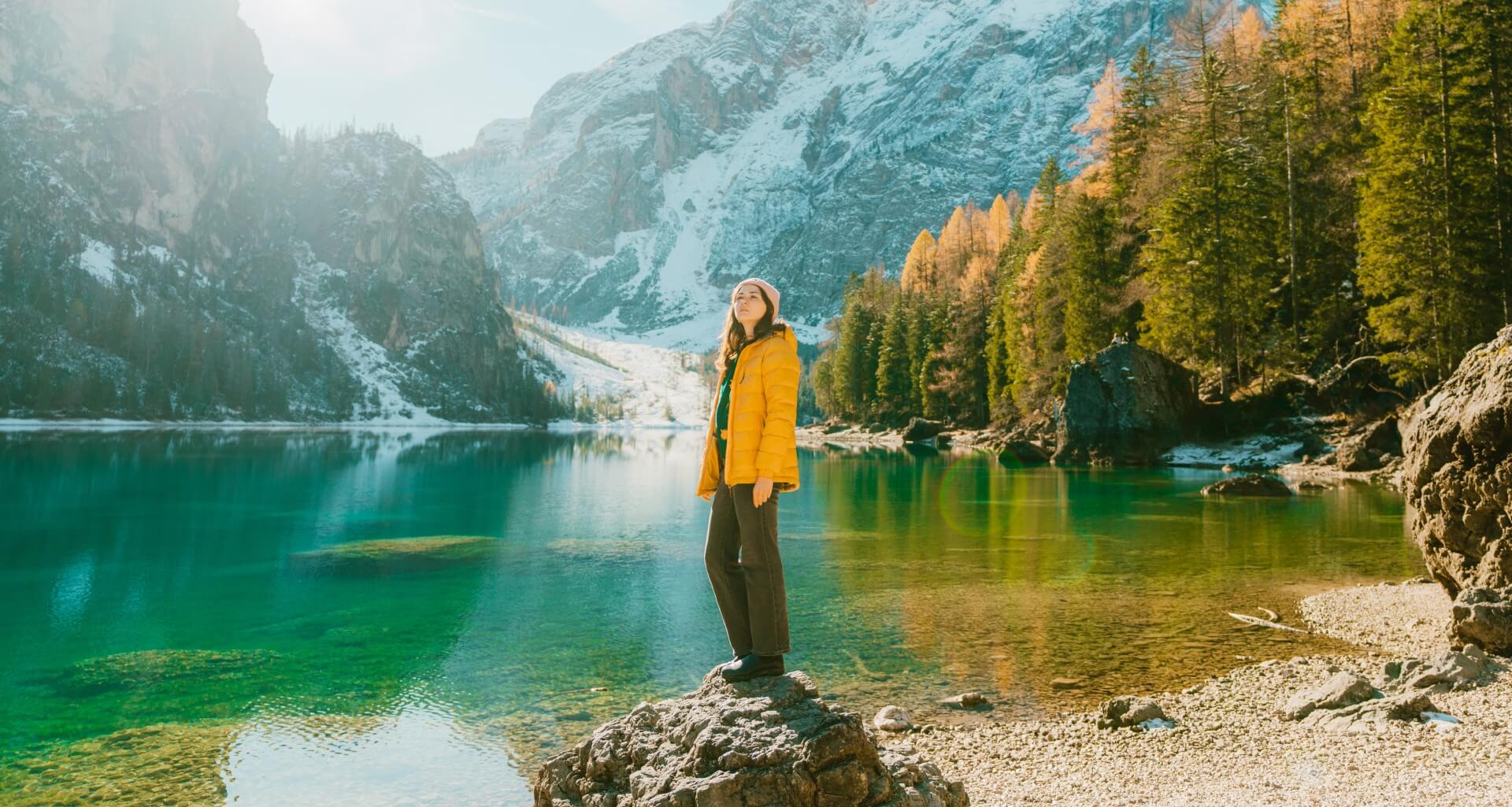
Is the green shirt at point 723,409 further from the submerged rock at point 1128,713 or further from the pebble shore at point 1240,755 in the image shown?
the submerged rock at point 1128,713

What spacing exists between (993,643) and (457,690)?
6.25 m

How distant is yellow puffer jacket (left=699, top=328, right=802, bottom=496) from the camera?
16.9 ft

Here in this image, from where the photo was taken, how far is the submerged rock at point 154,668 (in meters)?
9.96

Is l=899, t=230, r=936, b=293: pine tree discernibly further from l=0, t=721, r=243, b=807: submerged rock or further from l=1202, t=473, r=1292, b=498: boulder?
l=0, t=721, r=243, b=807: submerged rock

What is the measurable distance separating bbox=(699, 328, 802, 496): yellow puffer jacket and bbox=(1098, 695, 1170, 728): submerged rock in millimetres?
4361

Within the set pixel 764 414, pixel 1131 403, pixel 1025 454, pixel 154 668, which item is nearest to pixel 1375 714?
pixel 764 414

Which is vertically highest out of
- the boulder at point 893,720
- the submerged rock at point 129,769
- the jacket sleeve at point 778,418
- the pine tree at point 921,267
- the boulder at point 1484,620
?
the pine tree at point 921,267

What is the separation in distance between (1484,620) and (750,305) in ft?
27.7

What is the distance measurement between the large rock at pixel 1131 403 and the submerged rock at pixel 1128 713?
34.7 meters

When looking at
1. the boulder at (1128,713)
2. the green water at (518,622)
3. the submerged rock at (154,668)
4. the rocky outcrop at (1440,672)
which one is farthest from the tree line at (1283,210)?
the submerged rock at (154,668)

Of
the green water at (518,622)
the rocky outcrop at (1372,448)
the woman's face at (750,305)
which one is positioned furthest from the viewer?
the rocky outcrop at (1372,448)

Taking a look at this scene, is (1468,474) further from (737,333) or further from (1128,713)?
(737,333)

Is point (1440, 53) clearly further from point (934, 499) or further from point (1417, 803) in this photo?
point (1417, 803)

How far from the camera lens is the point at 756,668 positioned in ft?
17.4
